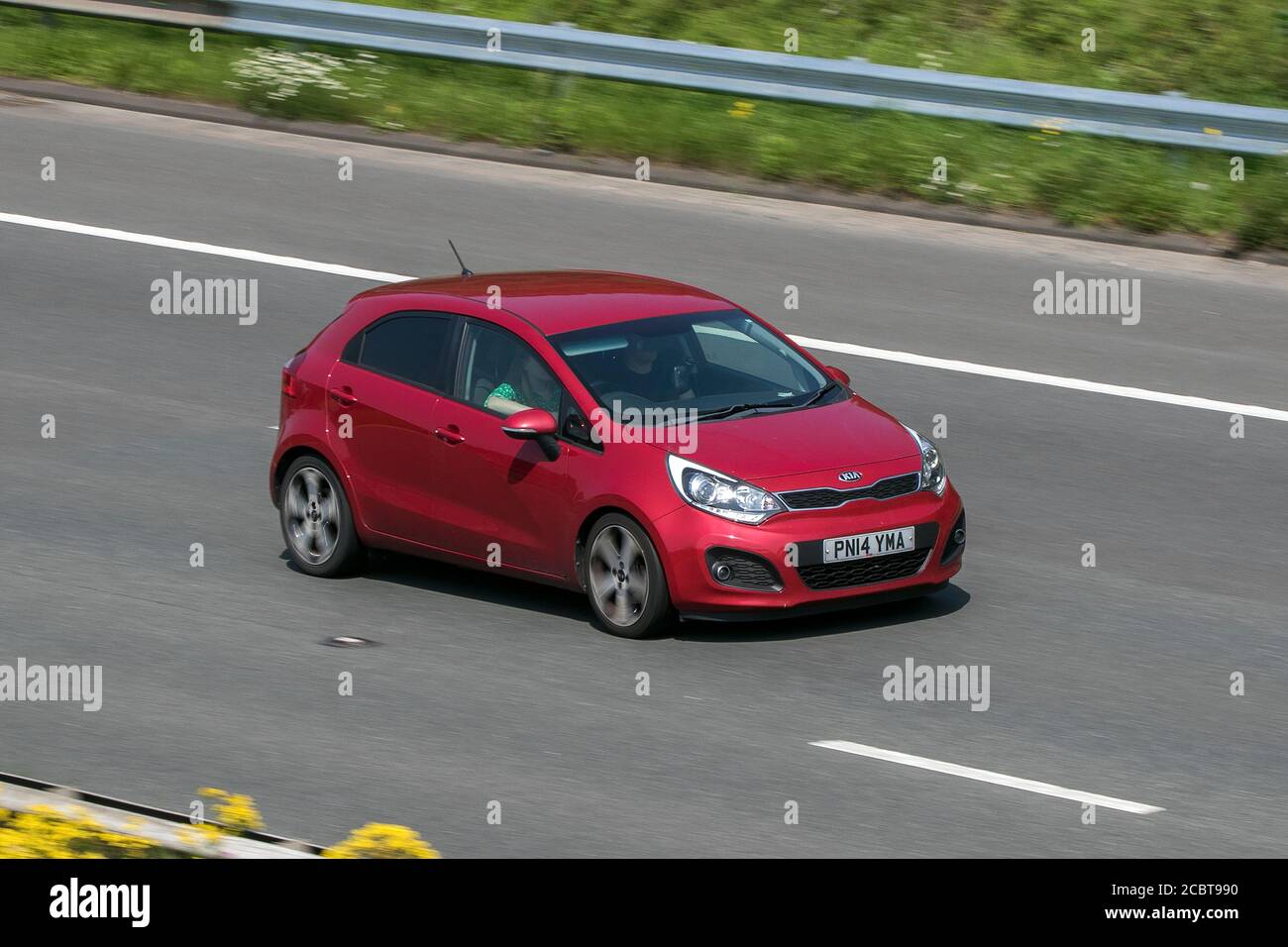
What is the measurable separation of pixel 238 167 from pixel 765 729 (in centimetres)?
1230

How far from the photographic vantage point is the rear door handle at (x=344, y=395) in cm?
1172

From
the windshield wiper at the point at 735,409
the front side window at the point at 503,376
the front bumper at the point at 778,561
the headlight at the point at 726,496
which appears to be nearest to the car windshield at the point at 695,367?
the windshield wiper at the point at 735,409

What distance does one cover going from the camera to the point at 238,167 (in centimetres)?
2005

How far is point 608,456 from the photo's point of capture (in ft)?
34.4

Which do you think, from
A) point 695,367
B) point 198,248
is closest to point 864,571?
point 695,367

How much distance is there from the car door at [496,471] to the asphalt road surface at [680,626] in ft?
1.30

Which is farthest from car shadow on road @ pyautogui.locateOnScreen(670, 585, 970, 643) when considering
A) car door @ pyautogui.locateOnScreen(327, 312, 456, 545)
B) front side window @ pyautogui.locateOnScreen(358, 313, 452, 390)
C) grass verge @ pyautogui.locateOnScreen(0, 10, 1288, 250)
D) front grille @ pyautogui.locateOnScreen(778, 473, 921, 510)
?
grass verge @ pyautogui.locateOnScreen(0, 10, 1288, 250)

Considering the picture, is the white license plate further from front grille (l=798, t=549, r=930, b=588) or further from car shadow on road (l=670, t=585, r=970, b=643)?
car shadow on road (l=670, t=585, r=970, b=643)

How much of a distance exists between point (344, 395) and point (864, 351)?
4.95m

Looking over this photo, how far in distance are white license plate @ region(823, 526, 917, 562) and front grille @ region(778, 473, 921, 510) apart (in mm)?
184

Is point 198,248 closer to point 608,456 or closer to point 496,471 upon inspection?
point 496,471

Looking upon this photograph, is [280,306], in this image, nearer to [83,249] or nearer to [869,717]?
[83,249]

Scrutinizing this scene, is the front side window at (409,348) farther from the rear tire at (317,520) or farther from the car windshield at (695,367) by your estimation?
the car windshield at (695,367)
